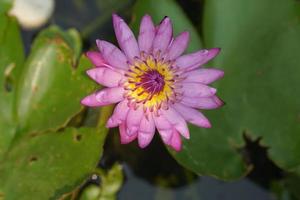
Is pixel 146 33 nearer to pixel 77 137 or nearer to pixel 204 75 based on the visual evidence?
pixel 204 75

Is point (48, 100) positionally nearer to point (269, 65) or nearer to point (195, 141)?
point (195, 141)

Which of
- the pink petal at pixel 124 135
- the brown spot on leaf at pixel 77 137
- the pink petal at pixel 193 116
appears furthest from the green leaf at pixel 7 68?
the pink petal at pixel 193 116

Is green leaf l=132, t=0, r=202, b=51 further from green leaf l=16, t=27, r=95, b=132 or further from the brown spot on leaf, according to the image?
the brown spot on leaf

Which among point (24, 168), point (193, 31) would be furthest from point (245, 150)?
point (24, 168)

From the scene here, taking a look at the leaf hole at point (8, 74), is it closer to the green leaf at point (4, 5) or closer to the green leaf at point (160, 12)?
the green leaf at point (4, 5)

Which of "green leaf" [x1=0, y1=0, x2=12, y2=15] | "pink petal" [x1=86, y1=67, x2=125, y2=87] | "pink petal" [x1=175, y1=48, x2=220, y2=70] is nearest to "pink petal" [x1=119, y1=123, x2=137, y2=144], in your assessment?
"pink petal" [x1=86, y1=67, x2=125, y2=87]
